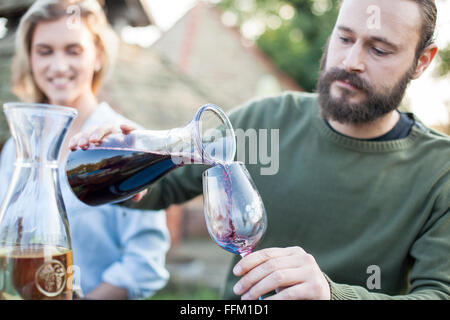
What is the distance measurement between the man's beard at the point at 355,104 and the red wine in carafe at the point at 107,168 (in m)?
0.71

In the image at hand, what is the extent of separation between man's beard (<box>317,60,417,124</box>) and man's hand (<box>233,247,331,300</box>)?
855 millimetres

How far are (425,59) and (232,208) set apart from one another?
130cm

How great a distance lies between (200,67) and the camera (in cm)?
1853

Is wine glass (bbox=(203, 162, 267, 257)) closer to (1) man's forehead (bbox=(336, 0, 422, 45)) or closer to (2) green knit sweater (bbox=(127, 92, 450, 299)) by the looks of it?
(2) green knit sweater (bbox=(127, 92, 450, 299))

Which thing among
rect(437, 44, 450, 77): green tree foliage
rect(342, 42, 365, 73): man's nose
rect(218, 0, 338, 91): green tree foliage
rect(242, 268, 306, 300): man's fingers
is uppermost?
rect(218, 0, 338, 91): green tree foliage

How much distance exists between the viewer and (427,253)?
150cm

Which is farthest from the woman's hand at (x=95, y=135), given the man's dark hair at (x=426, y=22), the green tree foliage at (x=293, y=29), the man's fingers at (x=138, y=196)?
the green tree foliage at (x=293, y=29)

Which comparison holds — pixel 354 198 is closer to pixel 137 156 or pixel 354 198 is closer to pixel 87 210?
pixel 137 156

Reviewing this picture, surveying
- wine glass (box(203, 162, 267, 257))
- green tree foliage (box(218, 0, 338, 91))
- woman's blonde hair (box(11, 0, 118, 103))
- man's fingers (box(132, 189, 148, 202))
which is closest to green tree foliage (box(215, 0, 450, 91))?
green tree foliage (box(218, 0, 338, 91))

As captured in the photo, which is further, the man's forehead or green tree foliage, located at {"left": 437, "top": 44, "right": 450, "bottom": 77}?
green tree foliage, located at {"left": 437, "top": 44, "right": 450, "bottom": 77}

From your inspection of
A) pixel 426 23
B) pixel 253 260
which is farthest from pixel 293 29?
pixel 253 260

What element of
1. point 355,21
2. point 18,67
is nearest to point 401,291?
point 355,21

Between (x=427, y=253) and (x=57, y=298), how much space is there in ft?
3.59

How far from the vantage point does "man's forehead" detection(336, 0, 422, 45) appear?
162 centimetres
